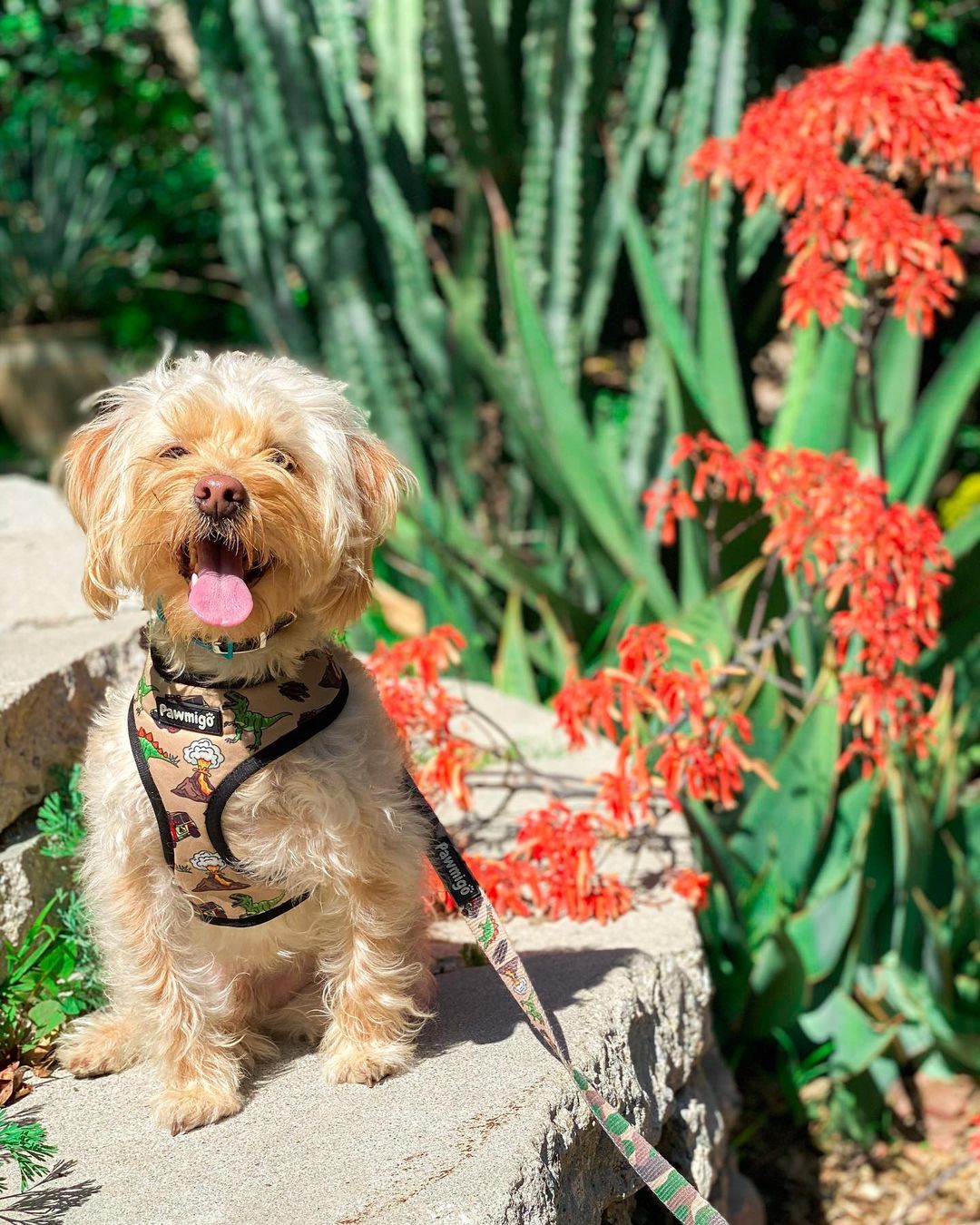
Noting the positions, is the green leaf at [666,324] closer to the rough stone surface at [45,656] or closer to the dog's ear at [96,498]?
the rough stone surface at [45,656]

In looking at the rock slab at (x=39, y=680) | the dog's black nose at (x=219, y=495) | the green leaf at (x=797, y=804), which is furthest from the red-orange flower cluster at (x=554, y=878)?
the dog's black nose at (x=219, y=495)

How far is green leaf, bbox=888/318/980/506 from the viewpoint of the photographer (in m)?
4.09

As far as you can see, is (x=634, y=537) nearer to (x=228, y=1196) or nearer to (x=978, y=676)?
(x=978, y=676)

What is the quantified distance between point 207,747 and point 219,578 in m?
0.30

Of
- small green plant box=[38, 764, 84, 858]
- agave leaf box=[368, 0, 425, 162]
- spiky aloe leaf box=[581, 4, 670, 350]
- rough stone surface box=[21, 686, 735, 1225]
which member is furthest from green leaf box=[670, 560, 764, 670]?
agave leaf box=[368, 0, 425, 162]

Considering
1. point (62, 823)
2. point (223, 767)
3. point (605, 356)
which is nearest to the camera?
→ point (223, 767)

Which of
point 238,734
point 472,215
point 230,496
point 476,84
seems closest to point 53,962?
point 238,734

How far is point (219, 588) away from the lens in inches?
78.5

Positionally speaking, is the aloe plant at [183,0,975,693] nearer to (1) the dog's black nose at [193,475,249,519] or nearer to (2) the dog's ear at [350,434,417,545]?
(2) the dog's ear at [350,434,417,545]

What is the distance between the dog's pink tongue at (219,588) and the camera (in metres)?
1.97

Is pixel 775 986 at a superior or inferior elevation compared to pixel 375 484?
inferior

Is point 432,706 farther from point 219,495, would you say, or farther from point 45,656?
point 219,495

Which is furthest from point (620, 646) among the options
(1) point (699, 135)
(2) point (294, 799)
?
(1) point (699, 135)

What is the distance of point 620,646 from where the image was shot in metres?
3.26
